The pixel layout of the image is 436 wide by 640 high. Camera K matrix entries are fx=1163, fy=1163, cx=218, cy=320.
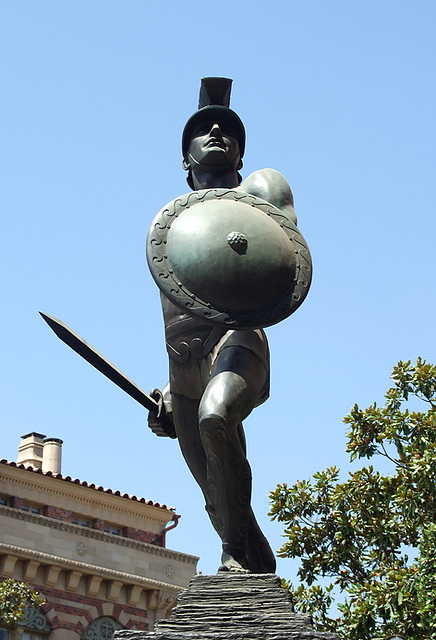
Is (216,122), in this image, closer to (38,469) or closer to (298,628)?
(298,628)

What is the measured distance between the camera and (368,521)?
18.0 m

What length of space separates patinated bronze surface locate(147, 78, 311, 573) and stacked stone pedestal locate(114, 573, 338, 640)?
0.82ft

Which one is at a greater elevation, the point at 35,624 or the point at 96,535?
the point at 96,535

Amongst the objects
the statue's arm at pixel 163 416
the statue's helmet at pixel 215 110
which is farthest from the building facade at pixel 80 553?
the statue's helmet at pixel 215 110

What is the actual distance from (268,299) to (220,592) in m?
1.56

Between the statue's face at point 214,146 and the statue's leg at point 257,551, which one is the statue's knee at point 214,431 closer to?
the statue's leg at point 257,551

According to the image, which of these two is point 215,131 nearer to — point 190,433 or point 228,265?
point 228,265

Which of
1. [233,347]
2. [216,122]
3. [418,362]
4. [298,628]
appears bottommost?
[298,628]

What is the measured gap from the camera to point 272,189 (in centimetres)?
691

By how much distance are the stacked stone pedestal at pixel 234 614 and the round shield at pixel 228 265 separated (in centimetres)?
135

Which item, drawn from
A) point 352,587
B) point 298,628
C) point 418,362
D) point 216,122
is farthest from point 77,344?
point 418,362

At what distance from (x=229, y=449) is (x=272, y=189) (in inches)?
64.2

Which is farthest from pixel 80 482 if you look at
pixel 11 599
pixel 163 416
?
pixel 163 416

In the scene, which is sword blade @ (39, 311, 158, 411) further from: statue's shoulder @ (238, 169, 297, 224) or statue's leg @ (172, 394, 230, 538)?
statue's shoulder @ (238, 169, 297, 224)
